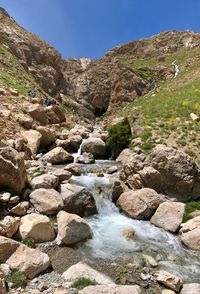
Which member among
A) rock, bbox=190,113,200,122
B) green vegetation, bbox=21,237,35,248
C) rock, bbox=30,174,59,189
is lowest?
green vegetation, bbox=21,237,35,248

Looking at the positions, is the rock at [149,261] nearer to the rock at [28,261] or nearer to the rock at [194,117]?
the rock at [28,261]

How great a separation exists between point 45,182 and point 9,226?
4314 millimetres

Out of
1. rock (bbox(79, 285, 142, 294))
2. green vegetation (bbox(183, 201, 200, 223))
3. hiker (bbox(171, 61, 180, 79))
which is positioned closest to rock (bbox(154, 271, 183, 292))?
rock (bbox(79, 285, 142, 294))

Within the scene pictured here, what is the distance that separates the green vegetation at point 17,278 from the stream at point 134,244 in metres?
3.20

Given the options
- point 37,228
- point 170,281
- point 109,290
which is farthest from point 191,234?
point 37,228

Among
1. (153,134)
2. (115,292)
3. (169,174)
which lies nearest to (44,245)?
(115,292)

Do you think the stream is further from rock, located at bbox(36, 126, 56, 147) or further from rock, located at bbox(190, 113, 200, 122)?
rock, located at bbox(190, 113, 200, 122)

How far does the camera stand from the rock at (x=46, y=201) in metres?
15.7

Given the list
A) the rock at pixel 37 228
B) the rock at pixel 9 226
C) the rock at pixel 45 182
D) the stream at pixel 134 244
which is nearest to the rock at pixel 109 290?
the stream at pixel 134 244

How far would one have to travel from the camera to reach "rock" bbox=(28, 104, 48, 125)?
98.9 feet

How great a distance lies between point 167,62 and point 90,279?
81813 millimetres

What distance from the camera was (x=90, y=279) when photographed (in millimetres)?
11367

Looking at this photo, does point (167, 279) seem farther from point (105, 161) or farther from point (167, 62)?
point (167, 62)

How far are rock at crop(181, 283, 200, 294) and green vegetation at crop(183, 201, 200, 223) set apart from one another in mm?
6076
